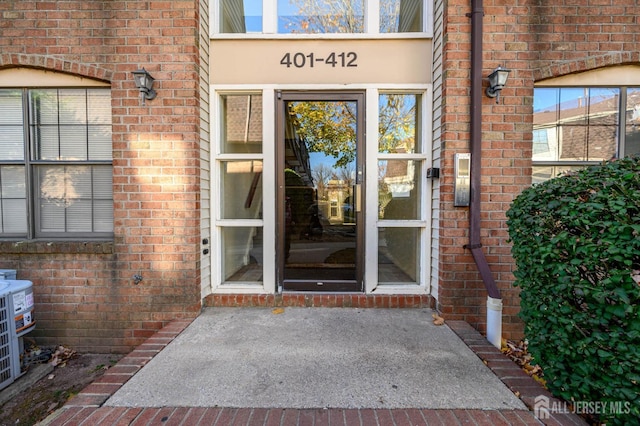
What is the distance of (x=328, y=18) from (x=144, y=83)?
221 centimetres

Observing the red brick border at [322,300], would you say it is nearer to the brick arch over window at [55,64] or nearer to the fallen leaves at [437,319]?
the fallen leaves at [437,319]

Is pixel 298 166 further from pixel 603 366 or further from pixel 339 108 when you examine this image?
pixel 603 366

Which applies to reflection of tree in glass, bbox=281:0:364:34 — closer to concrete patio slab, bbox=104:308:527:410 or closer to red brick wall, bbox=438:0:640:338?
red brick wall, bbox=438:0:640:338

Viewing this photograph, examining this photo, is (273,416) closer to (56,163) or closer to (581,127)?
(56,163)

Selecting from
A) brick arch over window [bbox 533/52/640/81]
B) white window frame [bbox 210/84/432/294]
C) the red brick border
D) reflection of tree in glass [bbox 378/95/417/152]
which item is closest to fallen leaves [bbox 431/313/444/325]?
the red brick border

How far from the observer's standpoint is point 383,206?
3449mm

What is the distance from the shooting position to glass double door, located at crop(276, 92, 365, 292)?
339 centimetres

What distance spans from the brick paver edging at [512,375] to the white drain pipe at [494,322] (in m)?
0.12

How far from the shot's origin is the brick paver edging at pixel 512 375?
66.4 inches

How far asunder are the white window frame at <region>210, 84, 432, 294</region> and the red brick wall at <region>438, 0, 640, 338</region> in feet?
1.10

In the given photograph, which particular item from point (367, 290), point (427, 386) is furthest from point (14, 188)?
point (427, 386)

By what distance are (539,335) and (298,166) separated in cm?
267

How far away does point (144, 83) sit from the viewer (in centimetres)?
291

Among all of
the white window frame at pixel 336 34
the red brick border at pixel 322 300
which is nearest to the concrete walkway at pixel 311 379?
the red brick border at pixel 322 300
